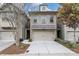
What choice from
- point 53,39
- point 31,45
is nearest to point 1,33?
point 31,45

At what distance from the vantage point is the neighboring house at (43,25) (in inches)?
771

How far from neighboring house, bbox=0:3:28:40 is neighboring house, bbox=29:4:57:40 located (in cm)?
72

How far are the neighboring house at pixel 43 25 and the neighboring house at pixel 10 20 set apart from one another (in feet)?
2.37

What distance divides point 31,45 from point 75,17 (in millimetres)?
4223

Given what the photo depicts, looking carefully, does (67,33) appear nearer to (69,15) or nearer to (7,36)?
(69,15)

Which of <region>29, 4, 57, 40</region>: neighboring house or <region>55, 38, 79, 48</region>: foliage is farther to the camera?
<region>29, 4, 57, 40</region>: neighboring house

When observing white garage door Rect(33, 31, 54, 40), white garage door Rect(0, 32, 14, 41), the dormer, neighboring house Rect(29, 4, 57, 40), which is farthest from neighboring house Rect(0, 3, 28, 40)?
the dormer

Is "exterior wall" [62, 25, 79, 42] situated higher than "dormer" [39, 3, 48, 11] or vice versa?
"dormer" [39, 3, 48, 11]

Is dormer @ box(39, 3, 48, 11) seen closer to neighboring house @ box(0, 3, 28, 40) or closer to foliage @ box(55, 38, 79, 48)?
neighboring house @ box(0, 3, 28, 40)

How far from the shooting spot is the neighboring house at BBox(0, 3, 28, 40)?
19553mm

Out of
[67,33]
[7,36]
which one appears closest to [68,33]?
[67,33]

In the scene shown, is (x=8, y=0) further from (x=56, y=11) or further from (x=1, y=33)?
(x=1, y=33)

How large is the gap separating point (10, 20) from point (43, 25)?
9.02 feet

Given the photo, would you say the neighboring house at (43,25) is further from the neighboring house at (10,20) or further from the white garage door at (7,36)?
the white garage door at (7,36)
